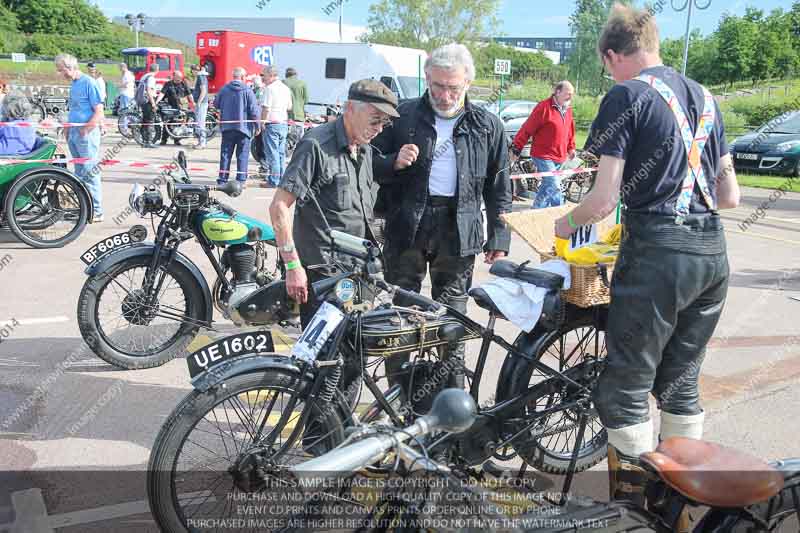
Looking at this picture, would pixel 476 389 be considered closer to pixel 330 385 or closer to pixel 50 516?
pixel 330 385

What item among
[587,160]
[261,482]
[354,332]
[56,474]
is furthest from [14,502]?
[587,160]

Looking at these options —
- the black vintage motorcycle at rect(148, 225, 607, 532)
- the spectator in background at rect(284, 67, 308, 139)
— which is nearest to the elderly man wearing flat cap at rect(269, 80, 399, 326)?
the black vintage motorcycle at rect(148, 225, 607, 532)

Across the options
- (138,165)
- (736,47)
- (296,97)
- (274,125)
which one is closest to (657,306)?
(274,125)

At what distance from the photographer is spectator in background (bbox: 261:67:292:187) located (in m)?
12.0

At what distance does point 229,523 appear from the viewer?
9.84ft

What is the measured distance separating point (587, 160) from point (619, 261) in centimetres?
1011

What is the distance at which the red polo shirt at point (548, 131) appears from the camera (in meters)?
9.79

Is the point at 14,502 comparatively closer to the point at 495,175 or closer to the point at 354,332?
the point at 354,332

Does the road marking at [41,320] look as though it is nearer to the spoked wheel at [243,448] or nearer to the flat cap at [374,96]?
the spoked wheel at [243,448]

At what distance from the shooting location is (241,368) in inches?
108

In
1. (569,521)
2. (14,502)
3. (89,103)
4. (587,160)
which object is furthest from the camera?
(587,160)

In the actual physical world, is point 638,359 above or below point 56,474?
above

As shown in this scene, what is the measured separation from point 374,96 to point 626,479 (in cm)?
195

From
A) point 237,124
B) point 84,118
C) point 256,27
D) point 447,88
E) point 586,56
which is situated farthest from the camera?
point 256,27
